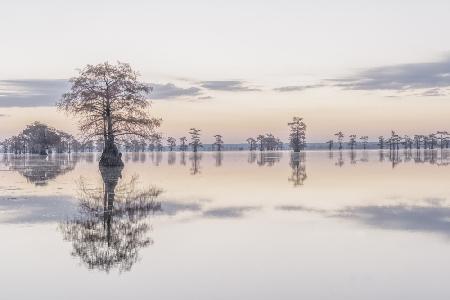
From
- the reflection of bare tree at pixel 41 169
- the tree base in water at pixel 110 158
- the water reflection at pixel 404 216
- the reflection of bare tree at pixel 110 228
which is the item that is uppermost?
the tree base in water at pixel 110 158

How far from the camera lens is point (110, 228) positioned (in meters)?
13.8

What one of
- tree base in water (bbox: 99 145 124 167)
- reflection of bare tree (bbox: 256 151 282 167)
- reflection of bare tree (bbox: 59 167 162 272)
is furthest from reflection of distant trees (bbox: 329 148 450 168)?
reflection of bare tree (bbox: 59 167 162 272)

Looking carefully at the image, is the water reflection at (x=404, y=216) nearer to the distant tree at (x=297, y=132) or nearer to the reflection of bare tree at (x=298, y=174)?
the reflection of bare tree at (x=298, y=174)

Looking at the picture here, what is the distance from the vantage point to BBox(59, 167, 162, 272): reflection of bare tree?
10617mm

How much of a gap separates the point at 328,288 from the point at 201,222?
23.7 feet

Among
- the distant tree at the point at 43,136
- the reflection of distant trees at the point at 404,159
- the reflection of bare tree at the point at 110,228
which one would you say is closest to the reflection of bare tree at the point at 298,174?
the reflection of distant trees at the point at 404,159

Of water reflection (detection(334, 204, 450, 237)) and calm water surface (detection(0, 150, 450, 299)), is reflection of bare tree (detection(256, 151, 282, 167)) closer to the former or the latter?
calm water surface (detection(0, 150, 450, 299))

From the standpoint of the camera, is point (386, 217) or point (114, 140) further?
point (114, 140)

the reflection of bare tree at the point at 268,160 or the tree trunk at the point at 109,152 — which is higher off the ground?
the tree trunk at the point at 109,152

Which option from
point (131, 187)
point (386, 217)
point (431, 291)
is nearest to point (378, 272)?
point (431, 291)

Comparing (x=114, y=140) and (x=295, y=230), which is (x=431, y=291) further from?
(x=114, y=140)

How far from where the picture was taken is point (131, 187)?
26250mm

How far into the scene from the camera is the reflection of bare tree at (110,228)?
10617 millimetres

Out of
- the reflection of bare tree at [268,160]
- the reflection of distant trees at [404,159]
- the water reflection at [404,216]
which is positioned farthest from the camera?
the reflection of distant trees at [404,159]
